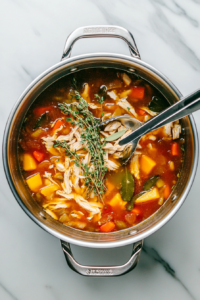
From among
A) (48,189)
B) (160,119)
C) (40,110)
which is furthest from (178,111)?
(48,189)

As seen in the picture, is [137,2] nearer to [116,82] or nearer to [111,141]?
[116,82]

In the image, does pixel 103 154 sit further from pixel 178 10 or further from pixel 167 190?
pixel 178 10

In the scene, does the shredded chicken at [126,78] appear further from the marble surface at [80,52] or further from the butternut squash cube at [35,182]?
the butternut squash cube at [35,182]

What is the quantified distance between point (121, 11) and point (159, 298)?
2.47 meters

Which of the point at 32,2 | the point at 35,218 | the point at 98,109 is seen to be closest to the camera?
the point at 35,218

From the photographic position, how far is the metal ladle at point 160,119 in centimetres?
166

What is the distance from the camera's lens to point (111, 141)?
2.16 meters

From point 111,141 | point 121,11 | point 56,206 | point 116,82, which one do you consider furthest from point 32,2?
point 56,206

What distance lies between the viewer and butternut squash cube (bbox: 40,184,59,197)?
2172 mm

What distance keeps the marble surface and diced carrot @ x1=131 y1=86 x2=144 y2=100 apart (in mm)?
317

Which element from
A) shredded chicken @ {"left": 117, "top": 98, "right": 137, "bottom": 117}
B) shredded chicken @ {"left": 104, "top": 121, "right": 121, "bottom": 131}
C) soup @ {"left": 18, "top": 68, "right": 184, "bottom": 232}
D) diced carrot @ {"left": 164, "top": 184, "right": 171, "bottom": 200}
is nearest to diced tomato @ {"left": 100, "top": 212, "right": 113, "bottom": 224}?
soup @ {"left": 18, "top": 68, "right": 184, "bottom": 232}

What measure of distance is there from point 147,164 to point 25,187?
3.17 feet

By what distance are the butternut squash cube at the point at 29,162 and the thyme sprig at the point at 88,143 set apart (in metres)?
0.22

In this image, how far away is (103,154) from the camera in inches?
83.4
